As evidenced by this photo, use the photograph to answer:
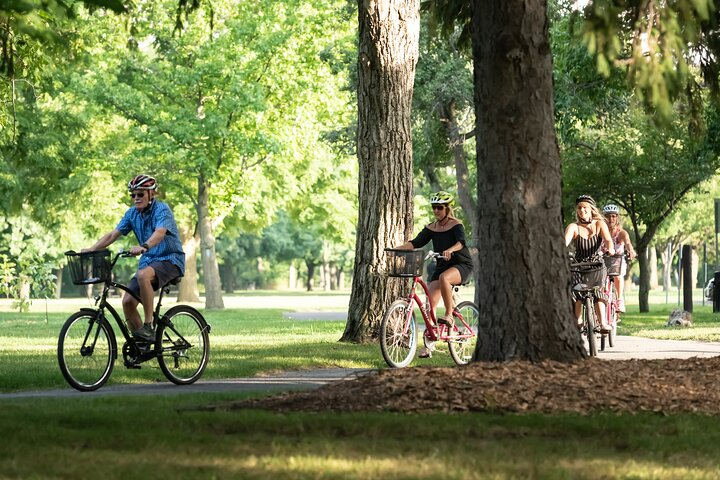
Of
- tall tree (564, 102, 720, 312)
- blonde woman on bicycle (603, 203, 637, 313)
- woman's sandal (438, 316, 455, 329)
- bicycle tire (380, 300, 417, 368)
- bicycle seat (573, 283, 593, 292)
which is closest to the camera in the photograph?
bicycle tire (380, 300, 417, 368)

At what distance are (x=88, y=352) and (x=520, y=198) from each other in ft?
13.4

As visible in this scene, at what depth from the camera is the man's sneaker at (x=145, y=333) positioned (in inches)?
474

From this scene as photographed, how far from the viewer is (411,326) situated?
14086mm

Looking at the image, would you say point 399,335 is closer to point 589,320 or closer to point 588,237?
point 589,320

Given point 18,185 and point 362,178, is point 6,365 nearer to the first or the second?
point 362,178

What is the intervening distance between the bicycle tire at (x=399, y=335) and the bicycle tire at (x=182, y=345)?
76.5 inches

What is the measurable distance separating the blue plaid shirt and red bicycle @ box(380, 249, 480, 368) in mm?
2410

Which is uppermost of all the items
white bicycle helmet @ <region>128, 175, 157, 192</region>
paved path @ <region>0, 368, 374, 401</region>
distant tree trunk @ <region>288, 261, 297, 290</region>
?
distant tree trunk @ <region>288, 261, 297, 290</region>

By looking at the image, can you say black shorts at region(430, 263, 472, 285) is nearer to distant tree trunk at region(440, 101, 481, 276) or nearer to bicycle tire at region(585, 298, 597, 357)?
bicycle tire at region(585, 298, 597, 357)

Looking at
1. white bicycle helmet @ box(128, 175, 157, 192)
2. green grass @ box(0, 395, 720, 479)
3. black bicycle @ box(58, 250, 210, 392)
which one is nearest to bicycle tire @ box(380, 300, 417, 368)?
black bicycle @ box(58, 250, 210, 392)

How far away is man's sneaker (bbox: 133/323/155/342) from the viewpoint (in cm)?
1203

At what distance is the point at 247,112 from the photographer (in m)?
41.3

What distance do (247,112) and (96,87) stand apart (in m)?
4.96

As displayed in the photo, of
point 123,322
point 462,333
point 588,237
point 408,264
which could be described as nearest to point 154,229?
point 123,322
